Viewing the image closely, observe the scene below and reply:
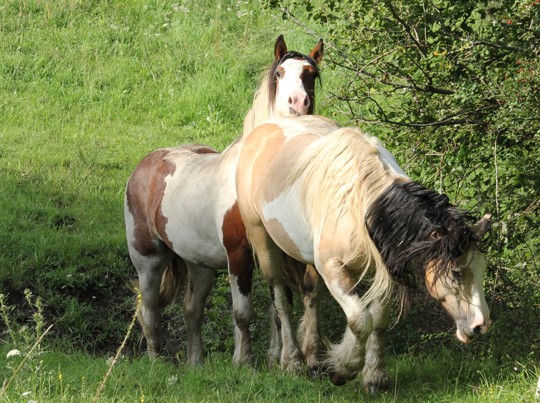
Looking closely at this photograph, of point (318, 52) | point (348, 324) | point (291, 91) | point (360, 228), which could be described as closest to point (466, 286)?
point (360, 228)

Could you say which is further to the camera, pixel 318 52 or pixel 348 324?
pixel 318 52

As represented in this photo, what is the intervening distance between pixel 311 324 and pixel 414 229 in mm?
1603

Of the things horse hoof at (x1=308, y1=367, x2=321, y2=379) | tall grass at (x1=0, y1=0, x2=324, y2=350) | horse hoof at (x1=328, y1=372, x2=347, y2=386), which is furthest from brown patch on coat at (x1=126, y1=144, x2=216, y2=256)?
horse hoof at (x1=328, y1=372, x2=347, y2=386)

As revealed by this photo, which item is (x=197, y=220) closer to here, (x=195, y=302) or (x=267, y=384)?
(x=195, y=302)

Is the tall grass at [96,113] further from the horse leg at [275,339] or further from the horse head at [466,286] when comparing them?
the horse head at [466,286]

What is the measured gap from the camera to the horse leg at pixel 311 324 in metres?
7.01

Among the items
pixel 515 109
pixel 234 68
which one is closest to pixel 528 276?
pixel 515 109

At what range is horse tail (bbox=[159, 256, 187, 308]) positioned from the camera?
8.81m

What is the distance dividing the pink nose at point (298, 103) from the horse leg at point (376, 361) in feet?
6.82

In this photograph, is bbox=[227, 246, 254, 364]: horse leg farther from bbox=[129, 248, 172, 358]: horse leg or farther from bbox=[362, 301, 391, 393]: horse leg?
bbox=[362, 301, 391, 393]: horse leg

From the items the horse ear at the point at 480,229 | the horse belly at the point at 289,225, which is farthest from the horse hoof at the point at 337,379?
the horse ear at the point at 480,229

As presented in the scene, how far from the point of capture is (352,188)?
6102 millimetres

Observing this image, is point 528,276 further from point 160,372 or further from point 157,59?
point 157,59

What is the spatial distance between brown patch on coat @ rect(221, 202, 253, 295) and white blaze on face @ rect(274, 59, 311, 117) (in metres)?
0.91
